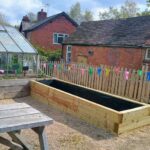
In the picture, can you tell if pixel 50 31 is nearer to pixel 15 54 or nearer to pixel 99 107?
pixel 15 54

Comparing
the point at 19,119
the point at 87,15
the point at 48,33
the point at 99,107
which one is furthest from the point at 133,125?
the point at 87,15

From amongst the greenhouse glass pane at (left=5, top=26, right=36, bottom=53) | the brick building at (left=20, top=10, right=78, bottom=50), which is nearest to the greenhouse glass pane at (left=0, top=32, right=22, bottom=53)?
the greenhouse glass pane at (left=5, top=26, right=36, bottom=53)

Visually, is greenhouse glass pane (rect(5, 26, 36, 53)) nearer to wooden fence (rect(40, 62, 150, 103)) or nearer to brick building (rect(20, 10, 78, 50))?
wooden fence (rect(40, 62, 150, 103))

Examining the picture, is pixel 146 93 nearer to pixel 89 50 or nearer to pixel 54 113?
pixel 54 113

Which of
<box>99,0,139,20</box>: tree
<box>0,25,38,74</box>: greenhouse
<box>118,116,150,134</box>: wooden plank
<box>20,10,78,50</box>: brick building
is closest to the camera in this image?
<box>118,116,150,134</box>: wooden plank

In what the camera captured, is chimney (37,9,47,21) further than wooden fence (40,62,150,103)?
Yes

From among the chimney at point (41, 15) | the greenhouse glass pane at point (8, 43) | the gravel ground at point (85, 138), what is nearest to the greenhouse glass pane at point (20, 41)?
the greenhouse glass pane at point (8, 43)

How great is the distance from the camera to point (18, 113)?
3859 millimetres

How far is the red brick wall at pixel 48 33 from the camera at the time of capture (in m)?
26.4

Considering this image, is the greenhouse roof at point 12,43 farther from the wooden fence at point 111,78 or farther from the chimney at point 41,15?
the chimney at point 41,15

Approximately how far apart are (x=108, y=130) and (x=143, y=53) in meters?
9.63

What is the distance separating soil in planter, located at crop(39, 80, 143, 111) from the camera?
702 centimetres

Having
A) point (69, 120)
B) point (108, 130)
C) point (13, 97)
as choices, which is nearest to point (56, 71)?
point (13, 97)

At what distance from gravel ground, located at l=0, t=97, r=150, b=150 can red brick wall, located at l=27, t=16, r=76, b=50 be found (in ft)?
68.2
